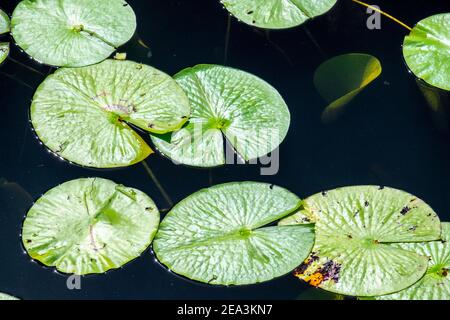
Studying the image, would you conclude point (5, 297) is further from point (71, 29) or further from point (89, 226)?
point (71, 29)

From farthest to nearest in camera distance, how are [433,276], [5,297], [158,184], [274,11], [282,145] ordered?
1. [274,11]
2. [282,145]
3. [158,184]
4. [433,276]
5. [5,297]

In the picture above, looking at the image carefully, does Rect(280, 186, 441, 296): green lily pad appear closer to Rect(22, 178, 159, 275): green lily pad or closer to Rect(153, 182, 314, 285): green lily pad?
Rect(153, 182, 314, 285): green lily pad

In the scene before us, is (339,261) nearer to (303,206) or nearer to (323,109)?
(303,206)

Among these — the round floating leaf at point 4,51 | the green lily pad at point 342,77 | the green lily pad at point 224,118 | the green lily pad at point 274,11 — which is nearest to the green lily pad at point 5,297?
the green lily pad at point 224,118

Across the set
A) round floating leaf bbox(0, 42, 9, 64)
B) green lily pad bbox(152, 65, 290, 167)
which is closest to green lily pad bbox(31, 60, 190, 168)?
green lily pad bbox(152, 65, 290, 167)

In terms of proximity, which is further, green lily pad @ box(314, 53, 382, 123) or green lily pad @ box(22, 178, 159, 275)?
green lily pad @ box(314, 53, 382, 123)

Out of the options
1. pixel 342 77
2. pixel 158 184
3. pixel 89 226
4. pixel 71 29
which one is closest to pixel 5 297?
pixel 89 226
